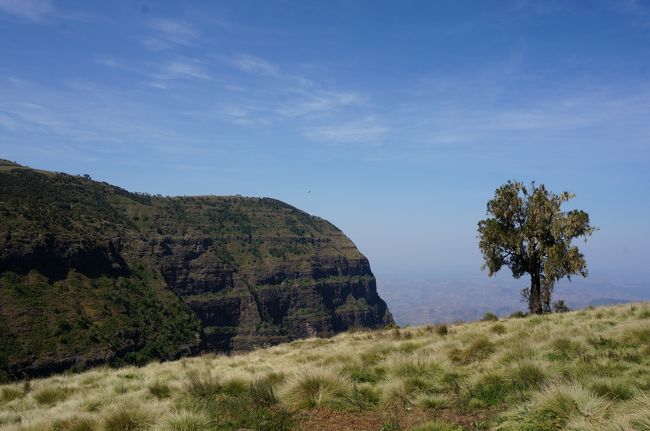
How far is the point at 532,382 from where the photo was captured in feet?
30.8

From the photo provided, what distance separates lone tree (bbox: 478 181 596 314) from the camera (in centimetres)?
2970

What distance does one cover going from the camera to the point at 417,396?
943 centimetres

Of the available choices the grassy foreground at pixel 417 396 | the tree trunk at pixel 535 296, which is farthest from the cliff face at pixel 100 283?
the grassy foreground at pixel 417 396

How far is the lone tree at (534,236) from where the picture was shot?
29.7 meters

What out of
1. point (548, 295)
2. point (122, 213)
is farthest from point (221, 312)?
point (548, 295)

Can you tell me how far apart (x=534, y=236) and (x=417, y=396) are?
982 inches

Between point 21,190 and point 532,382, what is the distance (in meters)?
131

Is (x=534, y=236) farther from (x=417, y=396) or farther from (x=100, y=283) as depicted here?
(x=100, y=283)

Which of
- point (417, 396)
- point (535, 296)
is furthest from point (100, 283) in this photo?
point (417, 396)

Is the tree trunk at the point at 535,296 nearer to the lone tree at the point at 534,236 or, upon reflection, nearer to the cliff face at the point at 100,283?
the lone tree at the point at 534,236

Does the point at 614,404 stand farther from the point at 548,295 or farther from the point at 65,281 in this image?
the point at 65,281

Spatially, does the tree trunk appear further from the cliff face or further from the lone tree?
the cliff face

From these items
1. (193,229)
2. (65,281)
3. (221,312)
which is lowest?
(221,312)

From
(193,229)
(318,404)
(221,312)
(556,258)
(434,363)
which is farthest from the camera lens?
(193,229)
